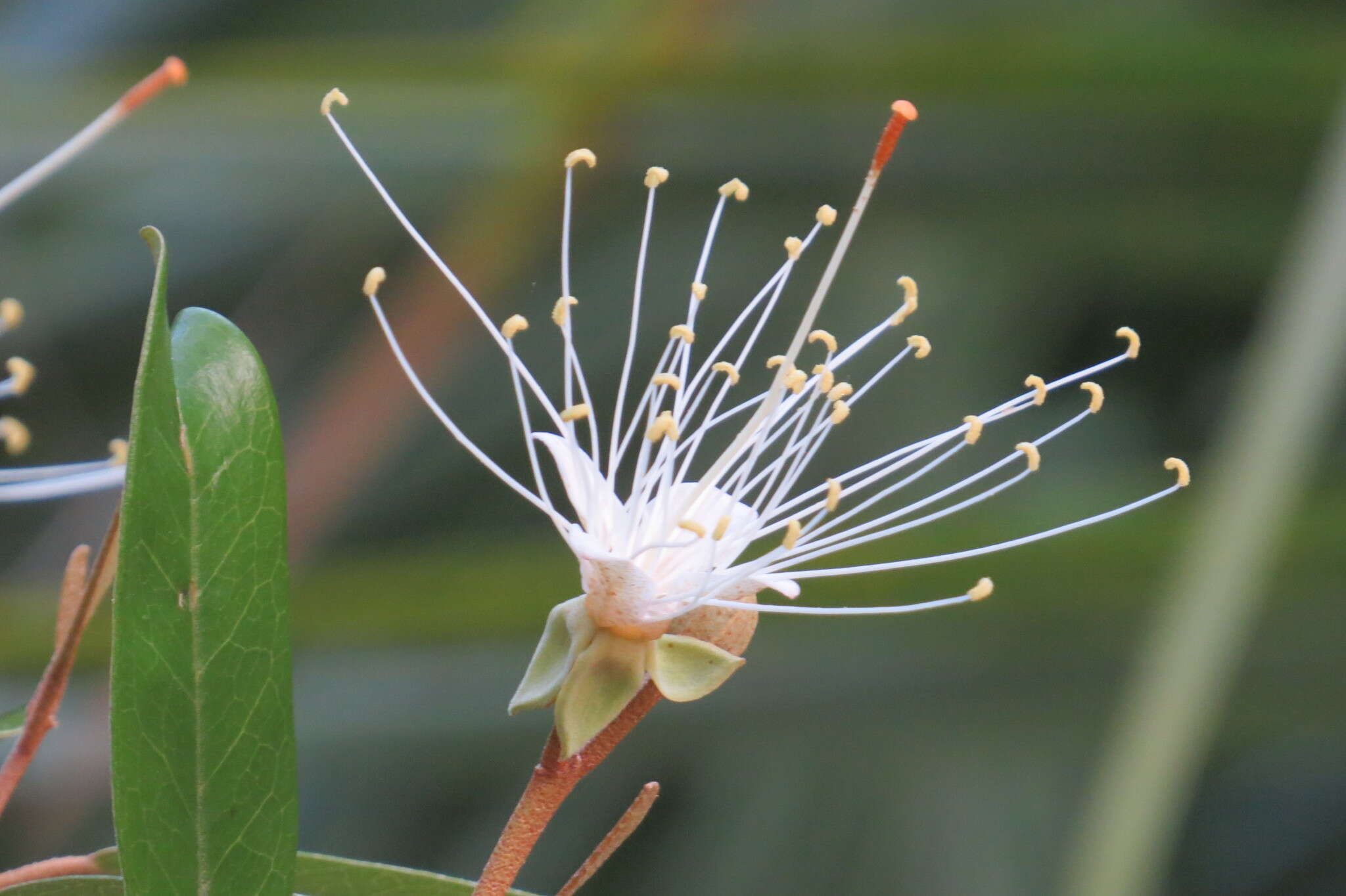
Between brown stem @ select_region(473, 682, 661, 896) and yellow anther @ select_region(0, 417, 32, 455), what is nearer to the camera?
brown stem @ select_region(473, 682, 661, 896)

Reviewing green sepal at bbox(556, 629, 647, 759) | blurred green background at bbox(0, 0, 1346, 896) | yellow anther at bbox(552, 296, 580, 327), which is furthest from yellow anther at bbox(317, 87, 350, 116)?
blurred green background at bbox(0, 0, 1346, 896)

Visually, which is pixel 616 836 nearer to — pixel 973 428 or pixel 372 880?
pixel 372 880

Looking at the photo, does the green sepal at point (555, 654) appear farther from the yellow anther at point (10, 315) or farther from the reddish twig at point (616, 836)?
the yellow anther at point (10, 315)

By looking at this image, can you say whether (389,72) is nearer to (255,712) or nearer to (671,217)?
(671,217)

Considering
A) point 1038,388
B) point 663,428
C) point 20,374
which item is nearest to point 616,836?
point 663,428

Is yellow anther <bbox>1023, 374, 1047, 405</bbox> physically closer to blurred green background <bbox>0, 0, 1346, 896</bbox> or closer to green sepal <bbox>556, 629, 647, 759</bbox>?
green sepal <bbox>556, 629, 647, 759</bbox>

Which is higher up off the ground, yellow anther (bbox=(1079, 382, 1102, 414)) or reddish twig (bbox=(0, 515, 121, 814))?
yellow anther (bbox=(1079, 382, 1102, 414))

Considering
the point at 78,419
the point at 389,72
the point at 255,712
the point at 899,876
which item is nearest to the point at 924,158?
the point at 389,72
